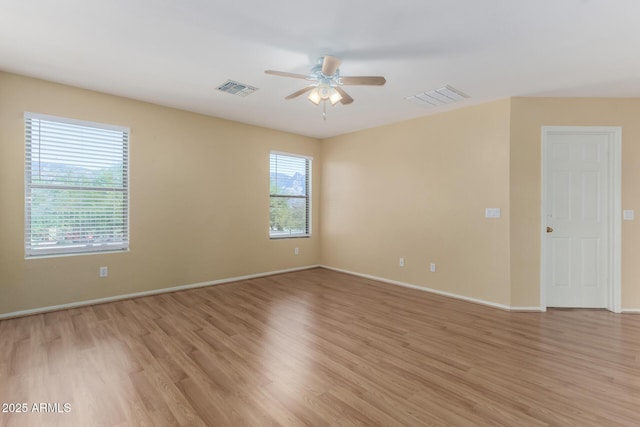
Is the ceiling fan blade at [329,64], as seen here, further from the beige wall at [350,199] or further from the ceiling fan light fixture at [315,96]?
the beige wall at [350,199]

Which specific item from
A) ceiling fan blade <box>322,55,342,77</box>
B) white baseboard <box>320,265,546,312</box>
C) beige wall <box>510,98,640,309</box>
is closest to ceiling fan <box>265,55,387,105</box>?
ceiling fan blade <box>322,55,342,77</box>

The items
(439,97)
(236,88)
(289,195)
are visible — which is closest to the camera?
(236,88)

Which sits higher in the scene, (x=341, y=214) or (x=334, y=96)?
(x=334, y=96)

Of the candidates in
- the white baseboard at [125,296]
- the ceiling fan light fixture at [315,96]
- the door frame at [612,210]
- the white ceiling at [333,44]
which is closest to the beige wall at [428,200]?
the door frame at [612,210]

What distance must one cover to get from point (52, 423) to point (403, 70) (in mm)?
3788

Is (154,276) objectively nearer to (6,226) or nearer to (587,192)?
(6,226)

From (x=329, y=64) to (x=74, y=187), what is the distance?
3342mm

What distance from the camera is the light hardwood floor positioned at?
1.80m

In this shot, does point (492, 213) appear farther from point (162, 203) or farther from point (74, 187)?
point (74, 187)

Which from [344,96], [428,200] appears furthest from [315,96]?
[428,200]

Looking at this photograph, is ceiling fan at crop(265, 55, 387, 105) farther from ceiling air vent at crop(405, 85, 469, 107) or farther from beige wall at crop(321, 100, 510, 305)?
beige wall at crop(321, 100, 510, 305)

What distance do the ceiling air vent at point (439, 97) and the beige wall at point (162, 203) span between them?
2606 millimetres

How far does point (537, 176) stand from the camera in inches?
144

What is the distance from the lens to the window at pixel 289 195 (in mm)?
5500
